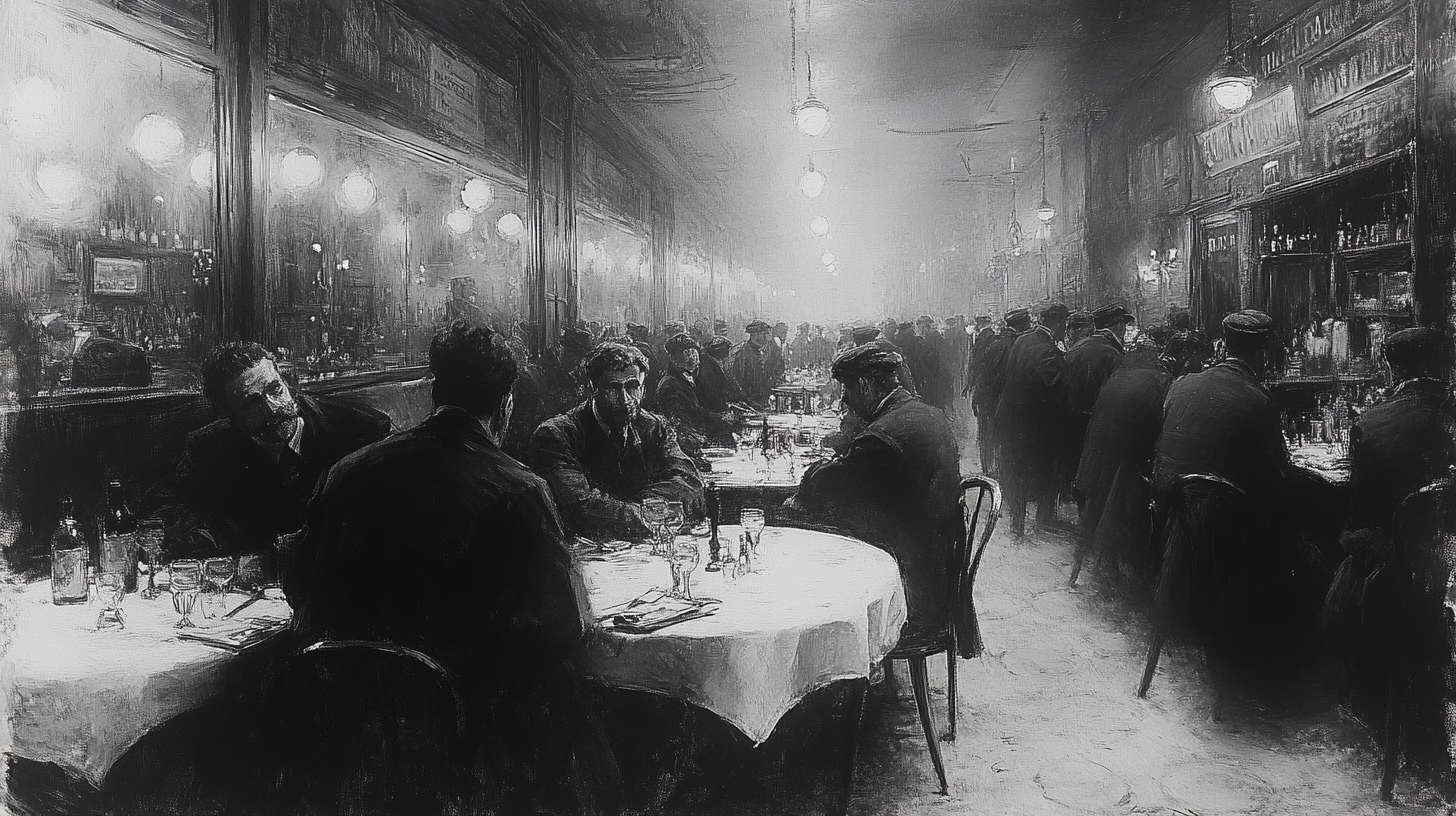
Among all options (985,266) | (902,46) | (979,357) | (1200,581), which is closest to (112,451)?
(902,46)

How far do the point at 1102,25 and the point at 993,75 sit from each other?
1.84 ft

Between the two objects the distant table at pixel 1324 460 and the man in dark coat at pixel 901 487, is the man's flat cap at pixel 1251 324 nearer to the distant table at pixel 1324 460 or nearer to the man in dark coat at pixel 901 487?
the distant table at pixel 1324 460

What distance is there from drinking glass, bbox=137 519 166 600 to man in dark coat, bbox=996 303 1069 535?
472 centimetres

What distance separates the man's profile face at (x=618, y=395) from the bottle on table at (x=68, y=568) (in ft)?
5.50

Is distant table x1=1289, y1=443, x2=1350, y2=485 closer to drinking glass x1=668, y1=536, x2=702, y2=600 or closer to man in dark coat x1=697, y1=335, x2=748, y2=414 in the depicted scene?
drinking glass x1=668, y1=536, x2=702, y2=600

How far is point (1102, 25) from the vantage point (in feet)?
12.2

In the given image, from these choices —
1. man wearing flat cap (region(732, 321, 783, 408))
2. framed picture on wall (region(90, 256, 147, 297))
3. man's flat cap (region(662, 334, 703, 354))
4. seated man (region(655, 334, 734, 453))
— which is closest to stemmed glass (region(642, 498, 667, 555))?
framed picture on wall (region(90, 256, 147, 297))

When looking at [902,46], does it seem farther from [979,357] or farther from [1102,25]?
[979,357]

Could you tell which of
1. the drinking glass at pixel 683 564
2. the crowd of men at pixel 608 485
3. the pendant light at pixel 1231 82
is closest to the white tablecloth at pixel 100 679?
the crowd of men at pixel 608 485

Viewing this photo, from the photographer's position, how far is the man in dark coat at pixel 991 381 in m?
6.62

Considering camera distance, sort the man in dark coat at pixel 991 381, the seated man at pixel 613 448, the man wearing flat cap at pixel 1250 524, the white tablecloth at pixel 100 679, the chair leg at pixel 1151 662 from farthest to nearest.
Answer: the man in dark coat at pixel 991 381 < the chair leg at pixel 1151 662 < the seated man at pixel 613 448 < the man wearing flat cap at pixel 1250 524 < the white tablecloth at pixel 100 679

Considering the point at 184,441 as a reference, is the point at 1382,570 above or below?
below

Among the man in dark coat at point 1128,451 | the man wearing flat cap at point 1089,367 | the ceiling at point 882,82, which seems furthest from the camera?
the man wearing flat cap at point 1089,367

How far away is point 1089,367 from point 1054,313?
420 millimetres
